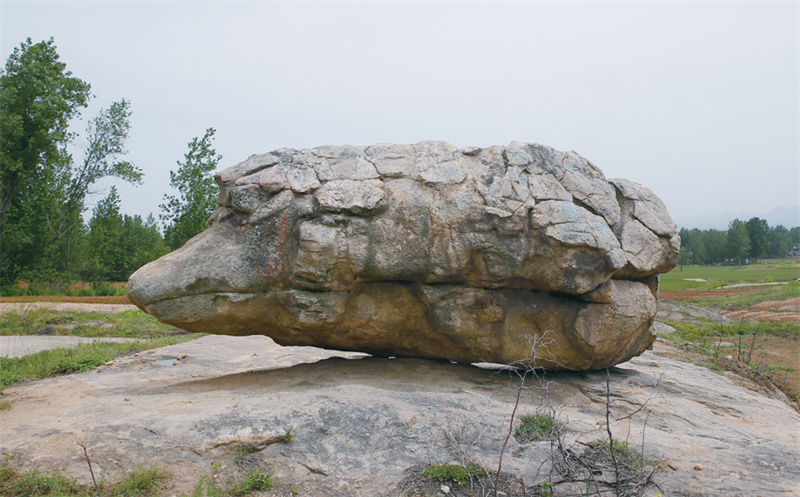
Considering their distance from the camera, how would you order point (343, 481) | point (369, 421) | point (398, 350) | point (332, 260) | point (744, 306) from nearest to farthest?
→ point (343, 481) < point (369, 421) < point (332, 260) < point (398, 350) < point (744, 306)

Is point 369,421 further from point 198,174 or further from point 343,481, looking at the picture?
Result: point 198,174

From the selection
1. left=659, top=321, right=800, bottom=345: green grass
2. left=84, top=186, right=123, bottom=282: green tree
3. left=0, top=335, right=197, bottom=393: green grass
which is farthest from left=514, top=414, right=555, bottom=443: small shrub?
left=84, top=186, right=123, bottom=282: green tree

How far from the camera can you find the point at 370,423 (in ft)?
16.6

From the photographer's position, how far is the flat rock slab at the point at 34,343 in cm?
984

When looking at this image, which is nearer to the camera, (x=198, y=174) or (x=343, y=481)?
(x=343, y=481)

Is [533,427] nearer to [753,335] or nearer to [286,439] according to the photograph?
[286,439]

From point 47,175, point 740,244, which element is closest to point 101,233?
point 47,175

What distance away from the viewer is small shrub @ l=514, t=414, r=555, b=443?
4973mm

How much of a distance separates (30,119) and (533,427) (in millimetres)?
26568

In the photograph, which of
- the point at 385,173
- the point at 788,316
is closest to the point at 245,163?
the point at 385,173

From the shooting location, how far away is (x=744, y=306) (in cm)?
2212

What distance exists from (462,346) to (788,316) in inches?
668

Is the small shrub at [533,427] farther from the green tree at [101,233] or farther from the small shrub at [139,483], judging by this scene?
the green tree at [101,233]

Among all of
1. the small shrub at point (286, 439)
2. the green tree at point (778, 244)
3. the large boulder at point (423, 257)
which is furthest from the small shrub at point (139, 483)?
the green tree at point (778, 244)
